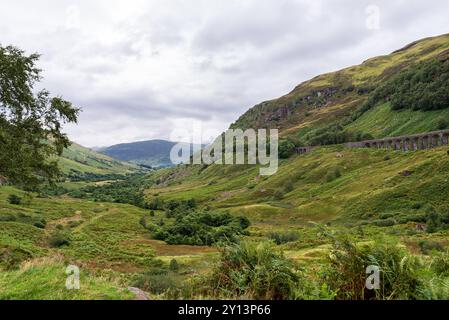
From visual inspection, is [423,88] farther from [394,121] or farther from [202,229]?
[202,229]

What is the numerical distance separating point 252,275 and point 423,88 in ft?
579

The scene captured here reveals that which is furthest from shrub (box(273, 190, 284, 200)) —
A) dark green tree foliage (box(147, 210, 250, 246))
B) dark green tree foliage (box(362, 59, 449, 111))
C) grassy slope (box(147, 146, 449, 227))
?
dark green tree foliage (box(362, 59, 449, 111))

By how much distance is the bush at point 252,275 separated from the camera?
10680 millimetres

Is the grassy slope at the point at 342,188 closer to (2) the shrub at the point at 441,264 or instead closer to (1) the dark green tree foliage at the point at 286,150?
(1) the dark green tree foliage at the point at 286,150

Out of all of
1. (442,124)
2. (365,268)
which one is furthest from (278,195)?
(365,268)

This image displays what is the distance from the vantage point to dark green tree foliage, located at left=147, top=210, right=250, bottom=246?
2904 inches

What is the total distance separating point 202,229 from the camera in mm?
79875

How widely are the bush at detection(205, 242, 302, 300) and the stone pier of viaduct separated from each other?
116511 millimetres

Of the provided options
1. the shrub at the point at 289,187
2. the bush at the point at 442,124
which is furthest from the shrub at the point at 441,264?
the bush at the point at 442,124

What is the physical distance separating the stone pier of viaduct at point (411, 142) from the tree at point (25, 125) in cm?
11016

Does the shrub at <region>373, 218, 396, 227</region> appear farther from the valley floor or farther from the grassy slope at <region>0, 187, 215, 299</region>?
the grassy slope at <region>0, 187, 215, 299</region>

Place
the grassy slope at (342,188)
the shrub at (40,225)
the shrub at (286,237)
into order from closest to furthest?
the shrub at (286,237)
the shrub at (40,225)
the grassy slope at (342,188)

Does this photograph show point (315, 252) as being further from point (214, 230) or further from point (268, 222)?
point (268, 222)
